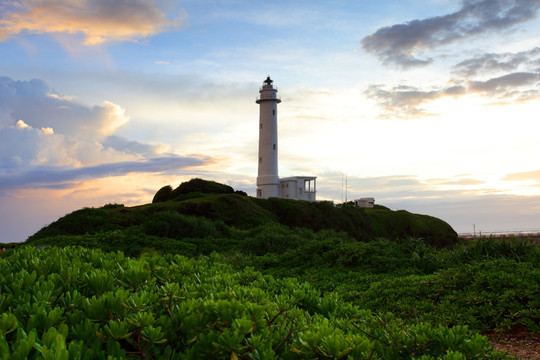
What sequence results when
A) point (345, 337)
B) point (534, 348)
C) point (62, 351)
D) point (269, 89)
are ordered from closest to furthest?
point (62, 351)
point (345, 337)
point (534, 348)
point (269, 89)

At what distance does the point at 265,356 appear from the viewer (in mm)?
2279

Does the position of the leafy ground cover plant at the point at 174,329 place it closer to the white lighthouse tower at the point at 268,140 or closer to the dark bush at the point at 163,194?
the dark bush at the point at 163,194

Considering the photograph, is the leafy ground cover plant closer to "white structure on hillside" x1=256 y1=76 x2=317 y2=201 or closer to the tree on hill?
the tree on hill

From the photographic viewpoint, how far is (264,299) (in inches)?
126

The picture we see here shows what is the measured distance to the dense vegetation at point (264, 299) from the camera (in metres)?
2.47

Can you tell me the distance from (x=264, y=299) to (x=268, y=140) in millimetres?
46691

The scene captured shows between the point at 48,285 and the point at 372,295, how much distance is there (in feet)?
22.1

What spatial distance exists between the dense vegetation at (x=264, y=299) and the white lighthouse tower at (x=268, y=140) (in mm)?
30793

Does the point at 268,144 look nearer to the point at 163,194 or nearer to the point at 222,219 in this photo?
the point at 163,194

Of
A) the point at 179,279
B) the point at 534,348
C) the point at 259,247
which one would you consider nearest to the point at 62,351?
the point at 179,279

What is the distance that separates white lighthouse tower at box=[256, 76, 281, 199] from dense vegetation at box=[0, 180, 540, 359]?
101 feet

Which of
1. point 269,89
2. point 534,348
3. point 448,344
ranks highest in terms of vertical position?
point 269,89

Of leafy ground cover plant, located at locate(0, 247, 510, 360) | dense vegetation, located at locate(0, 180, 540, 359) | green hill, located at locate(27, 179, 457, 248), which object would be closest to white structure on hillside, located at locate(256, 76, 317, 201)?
green hill, located at locate(27, 179, 457, 248)

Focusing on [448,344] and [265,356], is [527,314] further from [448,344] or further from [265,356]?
[265,356]
